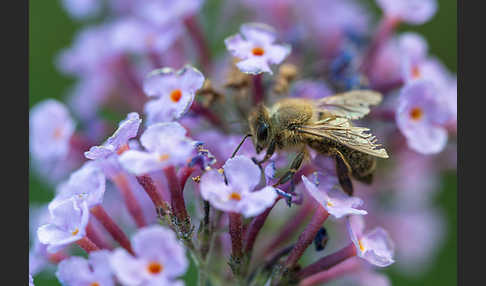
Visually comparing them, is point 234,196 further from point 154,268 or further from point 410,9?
point 410,9

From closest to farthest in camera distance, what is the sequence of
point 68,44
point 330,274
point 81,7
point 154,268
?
point 154,268 < point 330,274 < point 81,7 < point 68,44

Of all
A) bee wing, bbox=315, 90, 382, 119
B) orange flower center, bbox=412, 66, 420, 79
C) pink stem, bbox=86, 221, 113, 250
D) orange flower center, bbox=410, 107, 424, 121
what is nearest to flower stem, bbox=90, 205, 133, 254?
pink stem, bbox=86, 221, 113, 250

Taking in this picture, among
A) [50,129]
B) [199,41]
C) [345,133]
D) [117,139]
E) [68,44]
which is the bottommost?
[345,133]

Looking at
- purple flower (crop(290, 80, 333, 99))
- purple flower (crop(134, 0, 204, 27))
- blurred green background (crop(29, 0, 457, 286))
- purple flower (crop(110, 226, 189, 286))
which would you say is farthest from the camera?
blurred green background (crop(29, 0, 457, 286))

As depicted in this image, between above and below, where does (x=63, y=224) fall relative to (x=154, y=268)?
above

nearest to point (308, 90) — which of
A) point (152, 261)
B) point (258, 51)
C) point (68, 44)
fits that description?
point (258, 51)

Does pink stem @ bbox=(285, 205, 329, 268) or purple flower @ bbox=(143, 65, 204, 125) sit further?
purple flower @ bbox=(143, 65, 204, 125)

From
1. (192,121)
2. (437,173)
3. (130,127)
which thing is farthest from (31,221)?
(437,173)

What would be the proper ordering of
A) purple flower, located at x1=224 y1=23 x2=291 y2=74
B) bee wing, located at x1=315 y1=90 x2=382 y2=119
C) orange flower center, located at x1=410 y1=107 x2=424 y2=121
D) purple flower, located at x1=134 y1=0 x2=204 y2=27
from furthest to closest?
1. purple flower, located at x1=134 y1=0 x2=204 y2=27
2. orange flower center, located at x1=410 y1=107 x2=424 y2=121
3. bee wing, located at x1=315 y1=90 x2=382 y2=119
4. purple flower, located at x1=224 y1=23 x2=291 y2=74

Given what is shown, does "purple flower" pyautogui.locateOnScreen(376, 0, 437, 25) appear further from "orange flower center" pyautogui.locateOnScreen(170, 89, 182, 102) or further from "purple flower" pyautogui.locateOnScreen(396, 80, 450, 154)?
"orange flower center" pyautogui.locateOnScreen(170, 89, 182, 102)
